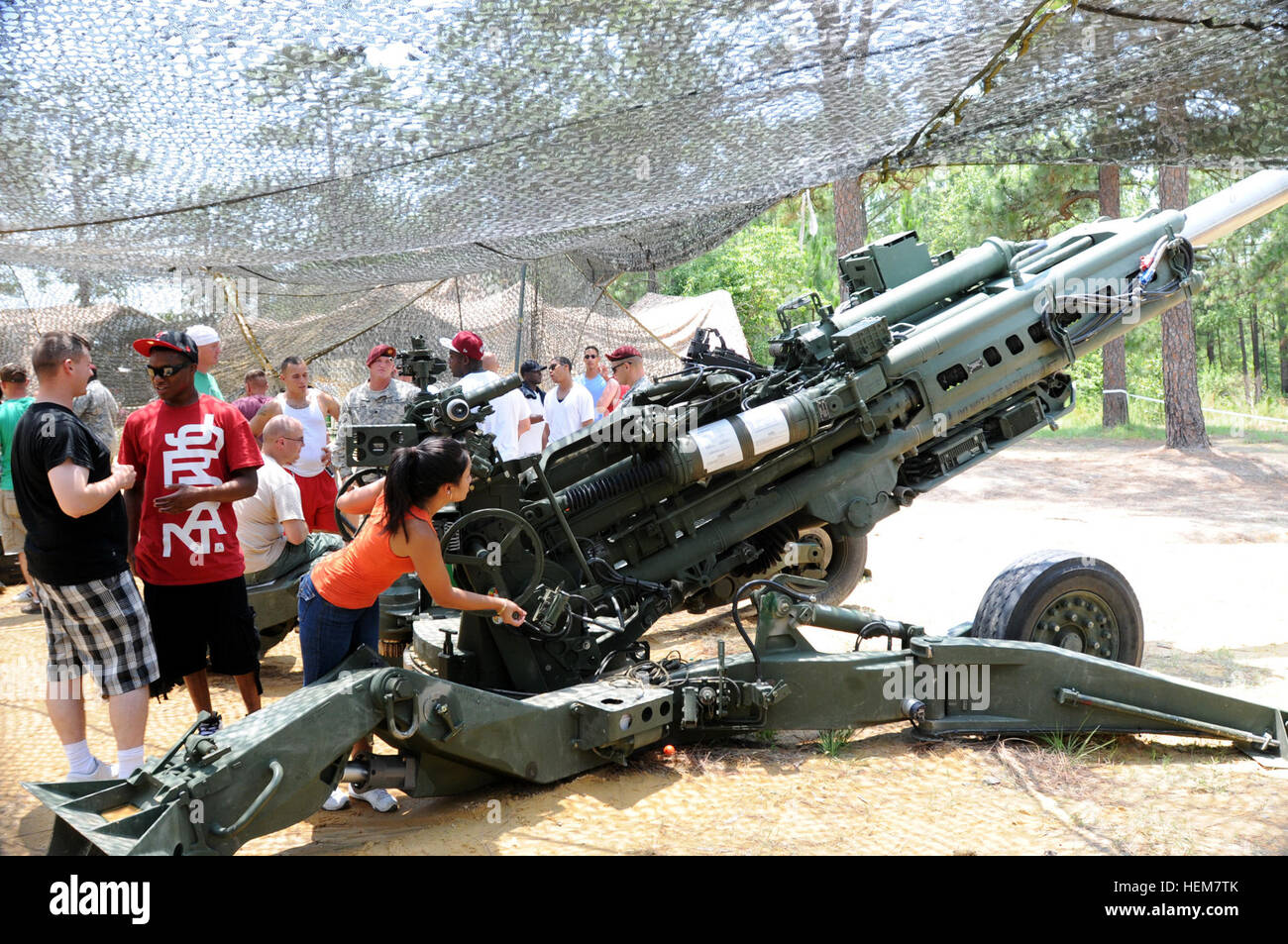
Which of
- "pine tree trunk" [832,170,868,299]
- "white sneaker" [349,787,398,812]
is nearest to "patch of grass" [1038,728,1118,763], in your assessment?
"white sneaker" [349,787,398,812]

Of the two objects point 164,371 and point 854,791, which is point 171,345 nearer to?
point 164,371

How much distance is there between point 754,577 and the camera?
5.93 meters

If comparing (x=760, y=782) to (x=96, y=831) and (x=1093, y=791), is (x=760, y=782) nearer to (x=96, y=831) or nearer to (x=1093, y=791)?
(x=1093, y=791)

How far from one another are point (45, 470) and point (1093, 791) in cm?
415

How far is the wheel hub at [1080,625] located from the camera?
16.9 feet

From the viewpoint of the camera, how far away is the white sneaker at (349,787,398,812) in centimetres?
430

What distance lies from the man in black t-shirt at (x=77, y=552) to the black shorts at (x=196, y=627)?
0.26m

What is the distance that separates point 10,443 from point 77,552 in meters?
4.02

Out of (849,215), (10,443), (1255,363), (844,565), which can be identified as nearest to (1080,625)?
(844,565)

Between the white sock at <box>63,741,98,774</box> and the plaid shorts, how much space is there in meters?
0.30

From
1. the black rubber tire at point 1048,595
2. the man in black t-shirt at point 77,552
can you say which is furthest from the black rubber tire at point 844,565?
the man in black t-shirt at point 77,552

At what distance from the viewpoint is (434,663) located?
486 centimetres

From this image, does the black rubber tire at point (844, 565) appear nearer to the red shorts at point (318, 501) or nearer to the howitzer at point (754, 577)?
the howitzer at point (754, 577)

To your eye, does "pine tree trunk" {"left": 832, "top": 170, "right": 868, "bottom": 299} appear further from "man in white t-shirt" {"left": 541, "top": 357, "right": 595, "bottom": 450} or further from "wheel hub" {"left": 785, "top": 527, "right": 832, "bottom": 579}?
"wheel hub" {"left": 785, "top": 527, "right": 832, "bottom": 579}
